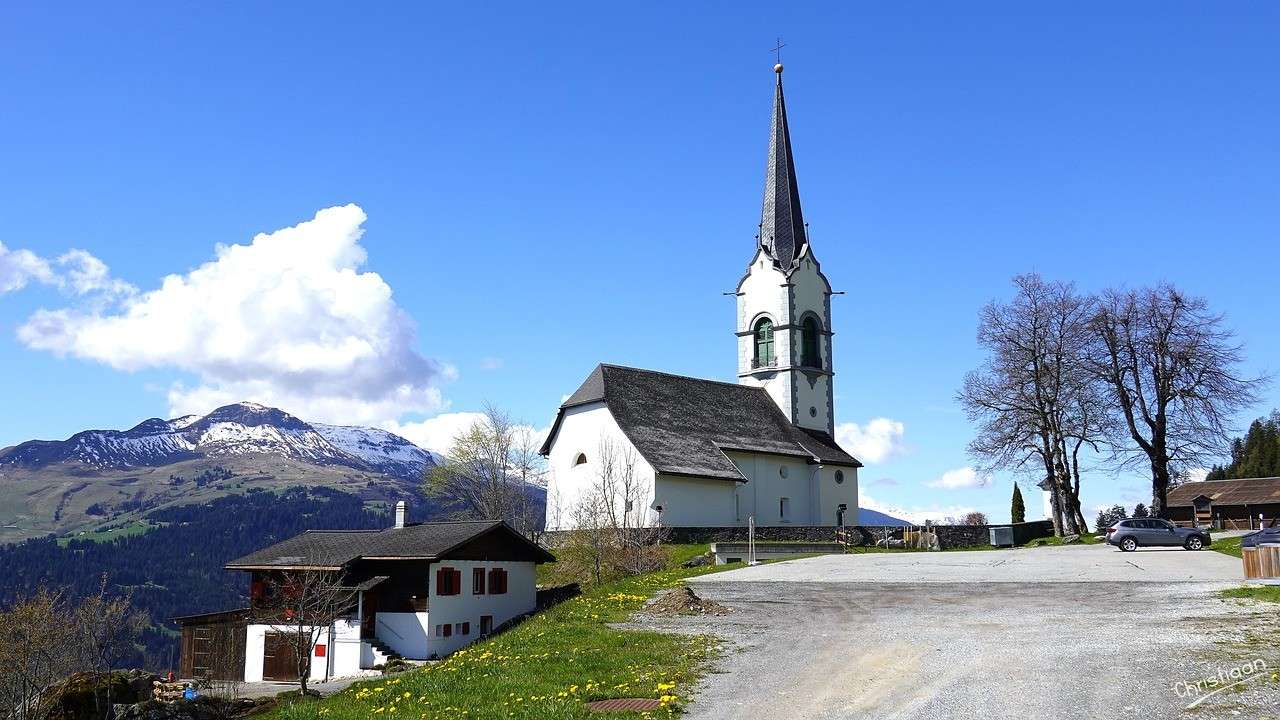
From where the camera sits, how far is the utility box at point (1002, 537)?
4928 centimetres

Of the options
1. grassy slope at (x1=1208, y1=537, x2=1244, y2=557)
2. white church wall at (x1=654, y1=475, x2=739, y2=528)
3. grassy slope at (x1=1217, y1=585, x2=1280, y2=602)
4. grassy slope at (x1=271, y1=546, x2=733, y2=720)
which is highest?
white church wall at (x1=654, y1=475, x2=739, y2=528)

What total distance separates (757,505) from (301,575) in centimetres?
2418

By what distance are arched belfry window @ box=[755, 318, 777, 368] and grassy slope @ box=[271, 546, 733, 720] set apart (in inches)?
1715

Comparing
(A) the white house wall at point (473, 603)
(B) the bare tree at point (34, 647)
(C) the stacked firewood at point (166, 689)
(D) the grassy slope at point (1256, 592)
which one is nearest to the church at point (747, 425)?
A: (A) the white house wall at point (473, 603)

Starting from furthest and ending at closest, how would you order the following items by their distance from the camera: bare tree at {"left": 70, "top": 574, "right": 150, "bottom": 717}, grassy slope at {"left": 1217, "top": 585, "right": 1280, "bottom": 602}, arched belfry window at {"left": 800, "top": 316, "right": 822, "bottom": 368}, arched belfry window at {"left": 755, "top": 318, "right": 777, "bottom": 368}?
arched belfry window at {"left": 755, "top": 318, "right": 777, "bottom": 368} < arched belfry window at {"left": 800, "top": 316, "right": 822, "bottom": 368} < bare tree at {"left": 70, "top": 574, "right": 150, "bottom": 717} < grassy slope at {"left": 1217, "top": 585, "right": 1280, "bottom": 602}

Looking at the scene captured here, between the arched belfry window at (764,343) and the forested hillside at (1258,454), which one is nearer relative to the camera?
the arched belfry window at (764,343)

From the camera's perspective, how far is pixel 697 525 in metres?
50.0

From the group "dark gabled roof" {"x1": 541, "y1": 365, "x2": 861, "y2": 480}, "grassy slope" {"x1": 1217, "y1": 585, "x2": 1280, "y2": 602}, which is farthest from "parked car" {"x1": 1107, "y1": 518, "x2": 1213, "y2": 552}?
"dark gabled roof" {"x1": 541, "y1": 365, "x2": 861, "y2": 480}

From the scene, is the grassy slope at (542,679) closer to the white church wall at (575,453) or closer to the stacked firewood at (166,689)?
the stacked firewood at (166,689)

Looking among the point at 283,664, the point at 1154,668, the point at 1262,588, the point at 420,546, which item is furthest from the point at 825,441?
the point at 1154,668

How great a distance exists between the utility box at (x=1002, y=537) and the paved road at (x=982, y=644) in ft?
64.6

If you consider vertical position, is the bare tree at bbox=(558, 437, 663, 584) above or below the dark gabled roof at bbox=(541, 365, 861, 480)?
below

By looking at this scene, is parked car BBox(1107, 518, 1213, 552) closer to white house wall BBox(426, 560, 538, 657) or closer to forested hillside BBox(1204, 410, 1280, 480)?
white house wall BBox(426, 560, 538, 657)

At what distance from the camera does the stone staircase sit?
123 ft
